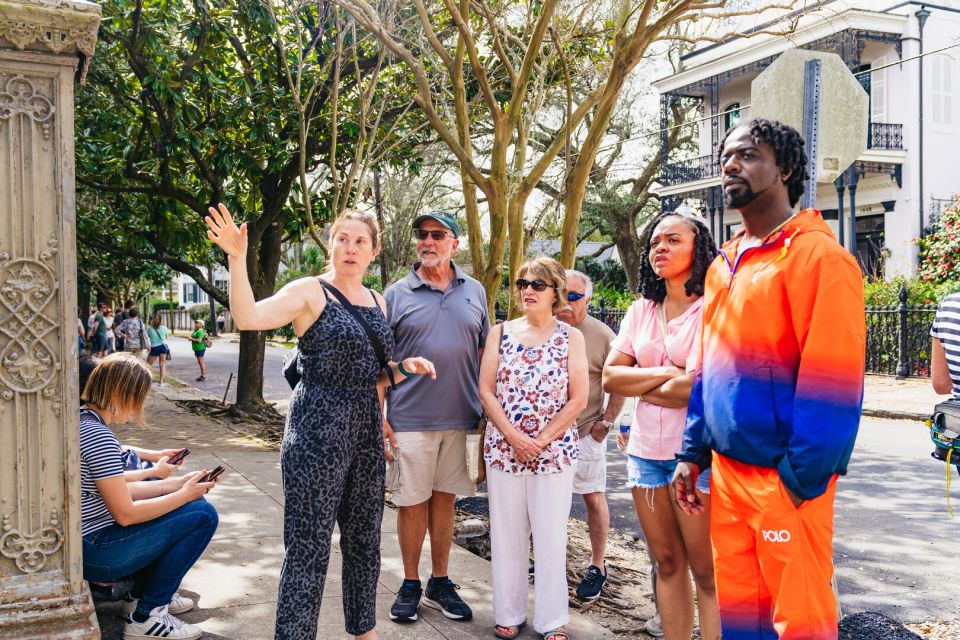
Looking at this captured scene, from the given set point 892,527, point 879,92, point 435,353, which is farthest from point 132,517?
point 879,92

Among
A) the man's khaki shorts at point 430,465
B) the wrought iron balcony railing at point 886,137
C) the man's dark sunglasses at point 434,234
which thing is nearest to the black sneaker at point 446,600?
the man's khaki shorts at point 430,465

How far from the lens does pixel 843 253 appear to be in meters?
2.39

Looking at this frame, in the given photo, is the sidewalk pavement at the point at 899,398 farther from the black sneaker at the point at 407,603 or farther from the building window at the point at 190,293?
the building window at the point at 190,293

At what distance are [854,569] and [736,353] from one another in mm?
3680

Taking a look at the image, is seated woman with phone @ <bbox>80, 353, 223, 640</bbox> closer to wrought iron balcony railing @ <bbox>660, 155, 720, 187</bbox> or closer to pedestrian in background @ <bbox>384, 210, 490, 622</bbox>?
pedestrian in background @ <bbox>384, 210, 490, 622</bbox>

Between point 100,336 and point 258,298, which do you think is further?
point 100,336

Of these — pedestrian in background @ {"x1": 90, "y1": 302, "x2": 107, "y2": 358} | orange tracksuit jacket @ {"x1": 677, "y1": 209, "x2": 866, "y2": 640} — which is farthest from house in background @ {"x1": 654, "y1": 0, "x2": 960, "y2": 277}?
orange tracksuit jacket @ {"x1": 677, "y1": 209, "x2": 866, "y2": 640}

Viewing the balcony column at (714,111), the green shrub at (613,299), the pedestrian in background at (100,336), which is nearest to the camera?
the pedestrian in background at (100,336)

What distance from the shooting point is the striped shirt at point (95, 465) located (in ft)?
12.0

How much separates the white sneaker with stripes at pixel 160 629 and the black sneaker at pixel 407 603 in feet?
3.17

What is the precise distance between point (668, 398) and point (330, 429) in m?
1.41

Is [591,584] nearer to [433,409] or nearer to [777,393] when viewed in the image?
[433,409]

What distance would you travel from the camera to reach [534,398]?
13.5 feet

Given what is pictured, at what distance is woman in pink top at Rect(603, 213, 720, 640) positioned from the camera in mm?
3311
